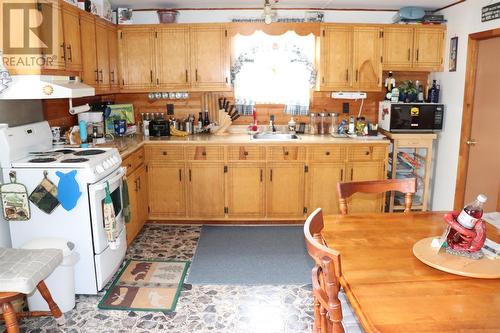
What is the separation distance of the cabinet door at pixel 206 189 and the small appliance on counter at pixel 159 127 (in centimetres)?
58

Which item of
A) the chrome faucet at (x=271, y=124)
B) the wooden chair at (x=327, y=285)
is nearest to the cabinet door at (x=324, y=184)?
the chrome faucet at (x=271, y=124)

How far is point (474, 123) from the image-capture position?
157 inches

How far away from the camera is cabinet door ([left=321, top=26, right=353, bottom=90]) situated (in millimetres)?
4398

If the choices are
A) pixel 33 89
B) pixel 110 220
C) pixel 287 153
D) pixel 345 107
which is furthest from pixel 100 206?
pixel 345 107

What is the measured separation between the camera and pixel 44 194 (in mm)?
2770

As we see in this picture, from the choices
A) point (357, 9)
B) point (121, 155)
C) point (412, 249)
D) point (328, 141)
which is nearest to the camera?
point (412, 249)

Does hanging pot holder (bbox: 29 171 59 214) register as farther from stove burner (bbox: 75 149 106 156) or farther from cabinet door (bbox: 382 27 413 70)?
cabinet door (bbox: 382 27 413 70)

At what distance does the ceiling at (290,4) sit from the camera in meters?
4.27

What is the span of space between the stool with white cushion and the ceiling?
113 inches

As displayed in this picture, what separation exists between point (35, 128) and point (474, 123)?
400 cm

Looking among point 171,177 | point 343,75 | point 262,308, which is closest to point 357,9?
point 343,75

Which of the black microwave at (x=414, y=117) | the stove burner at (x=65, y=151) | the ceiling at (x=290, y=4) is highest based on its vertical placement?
the ceiling at (x=290, y=4)

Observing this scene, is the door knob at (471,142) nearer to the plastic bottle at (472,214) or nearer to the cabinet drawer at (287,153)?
the cabinet drawer at (287,153)

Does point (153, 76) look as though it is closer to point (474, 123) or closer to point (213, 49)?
point (213, 49)
